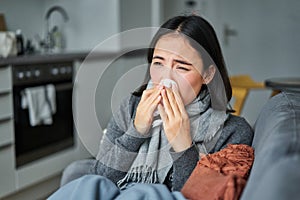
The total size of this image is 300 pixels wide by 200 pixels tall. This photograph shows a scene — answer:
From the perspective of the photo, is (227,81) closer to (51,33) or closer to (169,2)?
(51,33)

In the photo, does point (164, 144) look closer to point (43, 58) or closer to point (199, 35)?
point (199, 35)

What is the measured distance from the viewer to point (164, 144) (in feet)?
4.10

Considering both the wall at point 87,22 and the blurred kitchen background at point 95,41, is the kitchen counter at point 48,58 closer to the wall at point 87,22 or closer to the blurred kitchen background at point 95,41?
the blurred kitchen background at point 95,41

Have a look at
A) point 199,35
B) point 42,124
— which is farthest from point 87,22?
point 199,35

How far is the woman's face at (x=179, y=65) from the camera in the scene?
1.21 metres

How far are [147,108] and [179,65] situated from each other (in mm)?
152

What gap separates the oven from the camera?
272cm

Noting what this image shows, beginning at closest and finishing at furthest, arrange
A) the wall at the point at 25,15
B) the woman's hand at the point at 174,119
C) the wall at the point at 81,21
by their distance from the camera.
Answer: the woman's hand at the point at 174,119 < the wall at the point at 25,15 < the wall at the point at 81,21

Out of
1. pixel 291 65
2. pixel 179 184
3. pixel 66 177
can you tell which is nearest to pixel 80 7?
pixel 291 65

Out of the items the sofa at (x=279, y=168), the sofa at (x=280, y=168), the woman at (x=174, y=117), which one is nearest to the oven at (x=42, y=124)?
the woman at (x=174, y=117)

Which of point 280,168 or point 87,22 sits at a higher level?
point 87,22

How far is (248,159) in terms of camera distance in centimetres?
104

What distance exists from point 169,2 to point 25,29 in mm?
1531

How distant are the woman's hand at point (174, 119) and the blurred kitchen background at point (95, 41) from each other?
169 cm
